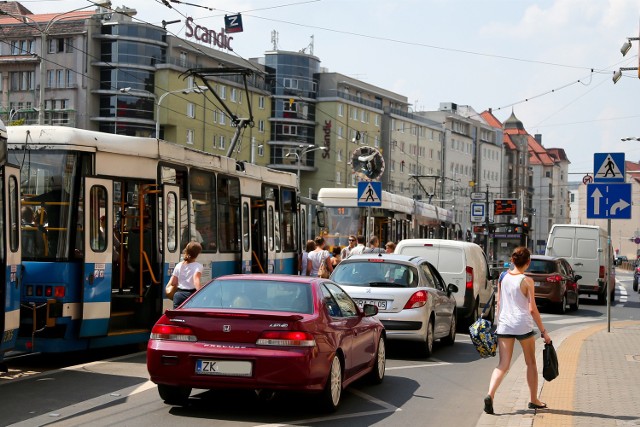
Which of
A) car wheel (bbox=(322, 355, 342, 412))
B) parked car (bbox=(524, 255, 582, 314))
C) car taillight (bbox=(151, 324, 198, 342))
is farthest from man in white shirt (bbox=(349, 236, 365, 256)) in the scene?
car taillight (bbox=(151, 324, 198, 342))

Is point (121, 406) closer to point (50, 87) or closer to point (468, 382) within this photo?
point (468, 382)

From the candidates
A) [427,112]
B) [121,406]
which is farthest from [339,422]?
[427,112]

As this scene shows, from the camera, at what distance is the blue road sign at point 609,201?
59.9ft

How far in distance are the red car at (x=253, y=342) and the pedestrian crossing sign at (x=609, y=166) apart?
9.46m

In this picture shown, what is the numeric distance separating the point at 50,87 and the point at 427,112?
63027 mm

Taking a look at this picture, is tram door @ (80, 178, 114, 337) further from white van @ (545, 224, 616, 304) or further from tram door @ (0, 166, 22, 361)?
white van @ (545, 224, 616, 304)

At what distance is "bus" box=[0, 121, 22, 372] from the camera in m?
10.8

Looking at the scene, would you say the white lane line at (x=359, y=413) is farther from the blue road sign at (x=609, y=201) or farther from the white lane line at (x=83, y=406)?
the blue road sign at (x=609, y=201)

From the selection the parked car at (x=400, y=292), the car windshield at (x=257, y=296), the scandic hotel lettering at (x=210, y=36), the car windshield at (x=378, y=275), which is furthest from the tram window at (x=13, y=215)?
the scandic hotel lettering at (x=210, y=36)

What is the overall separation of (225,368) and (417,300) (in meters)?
6.22

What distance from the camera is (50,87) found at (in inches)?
3292

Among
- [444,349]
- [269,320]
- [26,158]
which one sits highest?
[26,158]

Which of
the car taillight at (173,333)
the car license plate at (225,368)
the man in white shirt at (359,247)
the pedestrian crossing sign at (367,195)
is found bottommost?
the car license plate at (225,368)

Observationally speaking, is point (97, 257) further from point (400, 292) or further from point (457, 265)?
point (457, 265)
